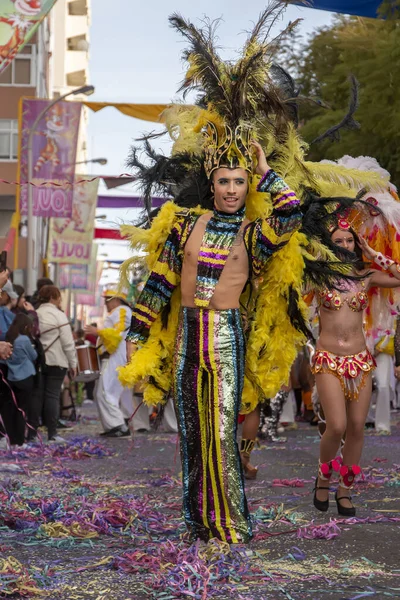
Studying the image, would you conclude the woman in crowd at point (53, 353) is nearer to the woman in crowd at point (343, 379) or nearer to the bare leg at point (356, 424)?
the woman in crowd at point (343, 379)

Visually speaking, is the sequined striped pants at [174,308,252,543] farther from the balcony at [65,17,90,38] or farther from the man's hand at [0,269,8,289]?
the balcony at [65,17,90,38]

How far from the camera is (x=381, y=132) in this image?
54.9ft

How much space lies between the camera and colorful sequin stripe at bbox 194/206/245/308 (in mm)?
5992

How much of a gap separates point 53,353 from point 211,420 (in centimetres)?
822

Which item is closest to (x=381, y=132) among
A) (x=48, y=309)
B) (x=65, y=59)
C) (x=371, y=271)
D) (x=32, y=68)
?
(x=48, y=309)

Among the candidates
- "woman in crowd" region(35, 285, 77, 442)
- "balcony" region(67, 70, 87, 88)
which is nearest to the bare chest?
"woman in crowd" region(35, 285, 77, 442)

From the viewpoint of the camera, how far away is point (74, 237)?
30.1 m

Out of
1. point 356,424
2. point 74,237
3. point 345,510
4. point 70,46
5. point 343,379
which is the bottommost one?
point 345,510

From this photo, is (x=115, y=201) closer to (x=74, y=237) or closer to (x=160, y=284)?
(x=74, y=237)

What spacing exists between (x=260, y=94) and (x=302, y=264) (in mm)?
934

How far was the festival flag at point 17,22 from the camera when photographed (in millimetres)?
10039

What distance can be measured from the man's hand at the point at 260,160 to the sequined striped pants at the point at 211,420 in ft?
2.45

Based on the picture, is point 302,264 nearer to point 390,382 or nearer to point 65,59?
point 390,382

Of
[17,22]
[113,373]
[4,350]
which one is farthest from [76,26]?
[4,350]
